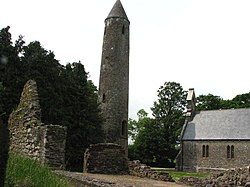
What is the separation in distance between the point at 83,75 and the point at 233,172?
20.7 m

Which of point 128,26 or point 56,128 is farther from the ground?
point 128,26

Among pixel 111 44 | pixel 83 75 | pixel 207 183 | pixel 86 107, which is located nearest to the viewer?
pixel 207 183

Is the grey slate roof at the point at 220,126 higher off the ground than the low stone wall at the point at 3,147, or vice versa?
the grey slate roof at the point at 220,126

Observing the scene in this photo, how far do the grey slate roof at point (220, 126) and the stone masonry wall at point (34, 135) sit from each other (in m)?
32.0

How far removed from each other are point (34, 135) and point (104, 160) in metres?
5.58

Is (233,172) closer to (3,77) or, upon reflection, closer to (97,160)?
(97,160)

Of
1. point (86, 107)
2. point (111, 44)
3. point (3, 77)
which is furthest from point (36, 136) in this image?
point (111, 44)

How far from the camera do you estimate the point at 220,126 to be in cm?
4225

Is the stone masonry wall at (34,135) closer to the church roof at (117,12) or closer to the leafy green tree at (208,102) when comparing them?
the church roof at (117,12)

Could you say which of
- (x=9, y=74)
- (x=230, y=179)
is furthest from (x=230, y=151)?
(x=230, y=179)

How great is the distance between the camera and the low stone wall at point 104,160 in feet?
50.9

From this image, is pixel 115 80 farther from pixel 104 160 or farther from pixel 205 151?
pixel 104 160

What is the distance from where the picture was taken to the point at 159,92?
60.3 metres

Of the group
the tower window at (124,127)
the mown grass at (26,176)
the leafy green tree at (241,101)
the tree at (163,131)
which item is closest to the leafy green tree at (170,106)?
the tree at (163,131)
